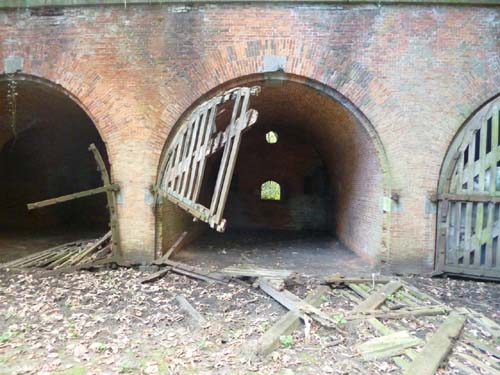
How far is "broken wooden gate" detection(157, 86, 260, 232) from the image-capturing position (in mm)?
5812

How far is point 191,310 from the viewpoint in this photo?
17.7ft

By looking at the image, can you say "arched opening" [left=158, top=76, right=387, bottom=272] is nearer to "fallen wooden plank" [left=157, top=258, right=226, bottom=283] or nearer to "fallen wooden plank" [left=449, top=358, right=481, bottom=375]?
"fallen wooden plank" [left=157, top=258, right=226, bottom=283]

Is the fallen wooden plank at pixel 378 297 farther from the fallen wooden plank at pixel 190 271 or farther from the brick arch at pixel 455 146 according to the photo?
the fallen wooden plank at pixel 190 271

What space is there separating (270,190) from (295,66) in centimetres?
749

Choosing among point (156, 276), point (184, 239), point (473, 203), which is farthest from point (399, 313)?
point (184, 239)

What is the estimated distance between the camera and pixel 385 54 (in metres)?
7.14

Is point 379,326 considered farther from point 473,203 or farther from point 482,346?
point 473,203

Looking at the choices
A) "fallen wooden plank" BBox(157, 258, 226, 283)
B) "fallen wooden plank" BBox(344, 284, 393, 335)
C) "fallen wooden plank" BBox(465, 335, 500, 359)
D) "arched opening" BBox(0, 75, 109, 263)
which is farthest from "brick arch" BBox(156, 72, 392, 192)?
"fallen wooden plank" BBox(465, 335, 500, 359)

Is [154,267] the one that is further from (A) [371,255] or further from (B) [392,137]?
(B) [392,137]

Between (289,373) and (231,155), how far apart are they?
3.30 m

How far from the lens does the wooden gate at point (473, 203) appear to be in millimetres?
6832

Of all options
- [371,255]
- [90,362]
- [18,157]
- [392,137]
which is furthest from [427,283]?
[18,157]

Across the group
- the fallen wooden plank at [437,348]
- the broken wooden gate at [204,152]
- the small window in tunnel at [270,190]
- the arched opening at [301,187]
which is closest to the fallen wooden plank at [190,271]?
the arched opening at [301,187]

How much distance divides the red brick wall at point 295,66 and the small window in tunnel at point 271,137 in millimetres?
6055
